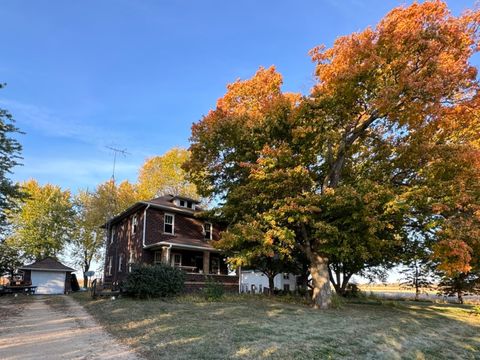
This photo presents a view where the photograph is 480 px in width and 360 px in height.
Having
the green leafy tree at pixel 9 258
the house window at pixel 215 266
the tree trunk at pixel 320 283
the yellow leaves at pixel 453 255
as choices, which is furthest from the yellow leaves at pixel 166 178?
the yellow leaves at pixel 453 255

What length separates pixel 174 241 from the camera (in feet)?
74.0

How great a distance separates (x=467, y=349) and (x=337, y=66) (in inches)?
483

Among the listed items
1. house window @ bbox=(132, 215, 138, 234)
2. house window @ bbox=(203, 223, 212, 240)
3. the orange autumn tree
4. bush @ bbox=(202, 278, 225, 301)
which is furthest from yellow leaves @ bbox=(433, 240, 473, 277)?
house window @ bbox=(132, 215, 138, 234)

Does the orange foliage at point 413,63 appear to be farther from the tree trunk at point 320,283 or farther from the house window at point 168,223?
the house window at point 168,223

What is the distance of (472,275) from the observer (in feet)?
70.3

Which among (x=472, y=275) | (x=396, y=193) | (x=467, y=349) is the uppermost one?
(x=396, y=193)

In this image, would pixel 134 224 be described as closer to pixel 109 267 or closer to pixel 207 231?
pixel 207 231

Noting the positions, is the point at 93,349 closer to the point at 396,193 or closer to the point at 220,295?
the point at 220,295

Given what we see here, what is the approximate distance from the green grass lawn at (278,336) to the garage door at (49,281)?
2277 centimetres

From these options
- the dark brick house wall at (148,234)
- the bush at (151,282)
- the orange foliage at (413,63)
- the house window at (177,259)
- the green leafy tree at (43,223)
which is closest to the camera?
the orange foliage at (413,63)

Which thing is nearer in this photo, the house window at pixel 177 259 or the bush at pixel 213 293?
the bush at pixel 213 293

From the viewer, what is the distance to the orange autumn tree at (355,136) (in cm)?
1480

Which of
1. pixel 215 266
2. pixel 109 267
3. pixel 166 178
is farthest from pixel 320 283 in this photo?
pixel 166 178

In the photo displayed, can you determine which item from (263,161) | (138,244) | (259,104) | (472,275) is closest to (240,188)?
(263,161)
